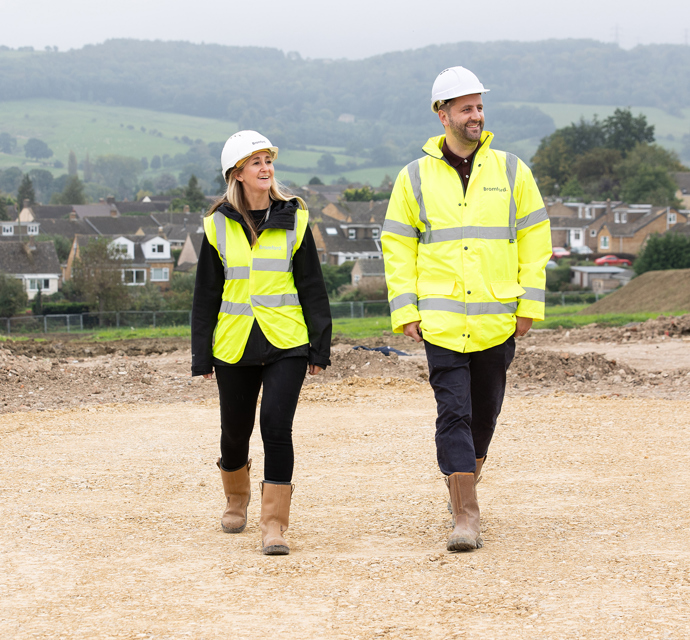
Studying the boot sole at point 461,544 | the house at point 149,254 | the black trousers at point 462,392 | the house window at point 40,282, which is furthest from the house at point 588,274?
the boot sole at point 461,544

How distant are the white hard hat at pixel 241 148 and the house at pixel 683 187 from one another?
4746 inches

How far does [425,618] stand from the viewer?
3.66 meters

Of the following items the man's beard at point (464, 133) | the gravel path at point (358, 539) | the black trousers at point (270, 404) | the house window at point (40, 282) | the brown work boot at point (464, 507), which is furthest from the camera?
the house window at point (40, 282)

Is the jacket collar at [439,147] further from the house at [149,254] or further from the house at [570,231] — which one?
the house at [570,231]

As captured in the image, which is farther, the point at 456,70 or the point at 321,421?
the point at 321,421

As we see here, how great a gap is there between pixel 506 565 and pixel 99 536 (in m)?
2.40

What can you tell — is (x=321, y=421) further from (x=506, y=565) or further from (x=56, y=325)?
(x=56, y=325)

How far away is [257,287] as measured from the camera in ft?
16.3

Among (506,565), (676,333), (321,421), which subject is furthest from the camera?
(676,333)

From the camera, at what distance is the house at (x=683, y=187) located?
389 feet

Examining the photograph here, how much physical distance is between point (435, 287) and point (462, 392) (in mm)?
603

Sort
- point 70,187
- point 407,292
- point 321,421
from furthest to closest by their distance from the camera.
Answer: point 70,187, point 321,421, point 407,292

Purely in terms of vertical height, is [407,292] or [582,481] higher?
[407,292]

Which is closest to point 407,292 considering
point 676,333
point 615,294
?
point 676,333
